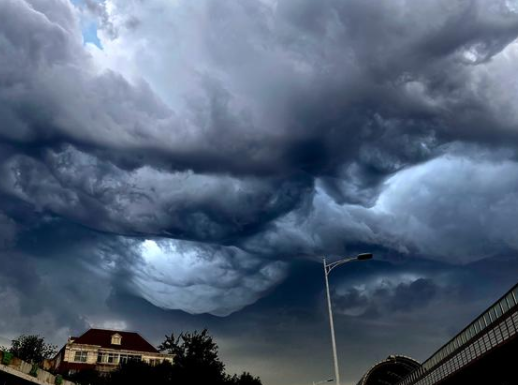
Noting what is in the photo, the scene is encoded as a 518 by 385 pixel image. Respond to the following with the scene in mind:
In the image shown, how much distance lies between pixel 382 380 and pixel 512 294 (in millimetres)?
79483

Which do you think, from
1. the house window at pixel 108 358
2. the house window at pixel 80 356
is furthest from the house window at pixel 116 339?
the house window at pixel 80 356

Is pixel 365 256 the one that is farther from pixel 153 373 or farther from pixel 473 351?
pixel 153 373

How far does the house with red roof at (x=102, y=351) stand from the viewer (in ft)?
281

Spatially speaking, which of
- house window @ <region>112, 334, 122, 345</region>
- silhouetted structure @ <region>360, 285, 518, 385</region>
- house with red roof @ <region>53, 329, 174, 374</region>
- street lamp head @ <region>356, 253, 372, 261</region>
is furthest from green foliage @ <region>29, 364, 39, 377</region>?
house window @ <region>112, 334, 122, 345</region>

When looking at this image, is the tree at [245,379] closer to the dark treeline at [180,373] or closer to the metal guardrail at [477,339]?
the dark treeline at [180,373]

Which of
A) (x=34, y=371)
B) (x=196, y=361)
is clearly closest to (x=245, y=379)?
(x=196, y=361)

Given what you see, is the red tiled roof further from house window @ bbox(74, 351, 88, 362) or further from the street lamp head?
the street lamp head

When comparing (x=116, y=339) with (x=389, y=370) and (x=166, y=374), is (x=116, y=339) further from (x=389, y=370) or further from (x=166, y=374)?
(x=389, y=370)

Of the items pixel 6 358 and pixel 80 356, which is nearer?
pixel 6 358

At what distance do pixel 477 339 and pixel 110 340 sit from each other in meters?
78.4

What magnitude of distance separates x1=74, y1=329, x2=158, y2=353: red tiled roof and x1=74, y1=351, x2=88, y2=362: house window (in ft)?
8.45

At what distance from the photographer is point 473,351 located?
116 ft

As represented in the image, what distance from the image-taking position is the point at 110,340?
9400cm

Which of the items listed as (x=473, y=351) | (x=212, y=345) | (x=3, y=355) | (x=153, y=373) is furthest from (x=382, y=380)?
(x=3, y=355)
